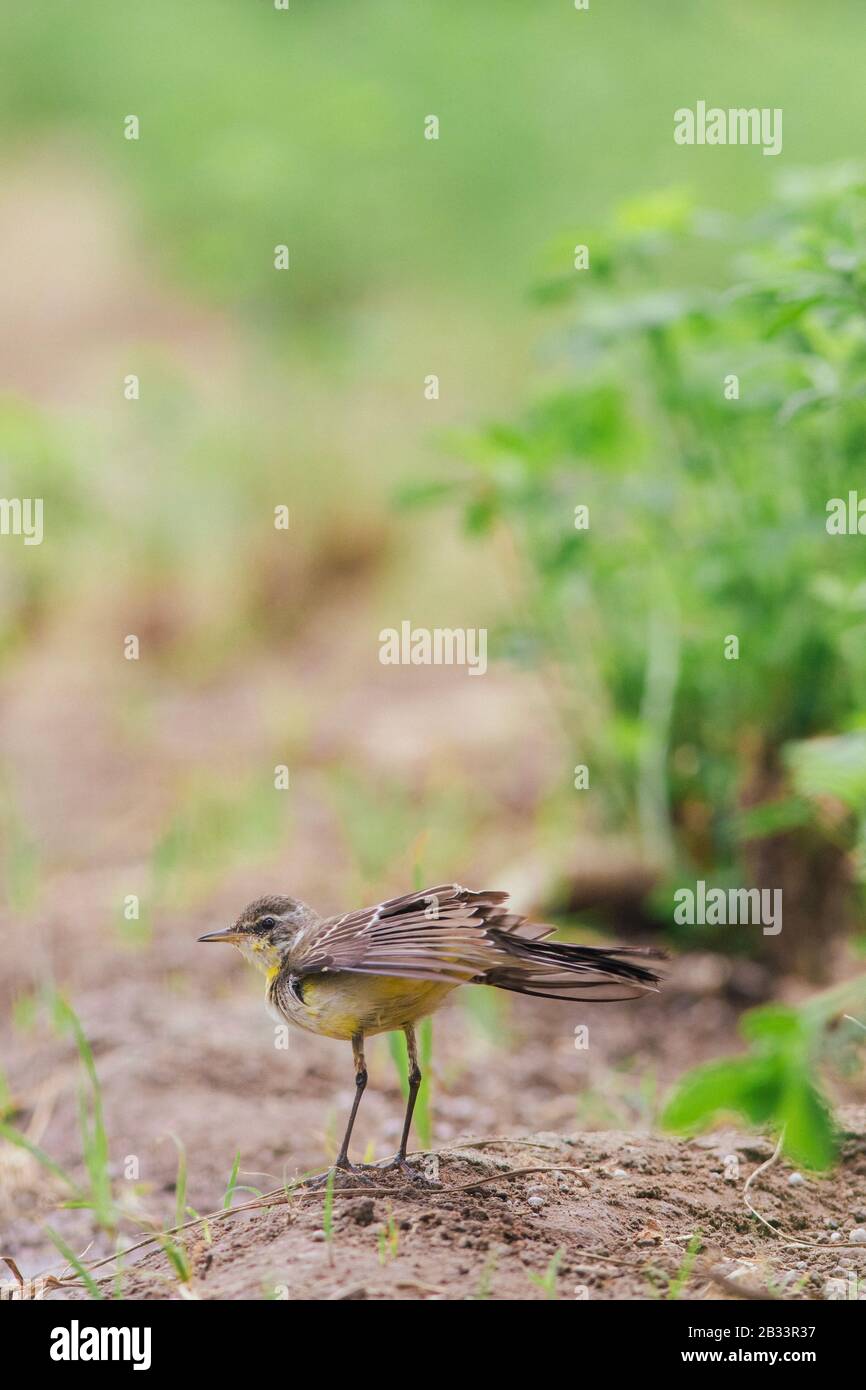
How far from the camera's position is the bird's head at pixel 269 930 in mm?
2193

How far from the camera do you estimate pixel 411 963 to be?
6.31ft

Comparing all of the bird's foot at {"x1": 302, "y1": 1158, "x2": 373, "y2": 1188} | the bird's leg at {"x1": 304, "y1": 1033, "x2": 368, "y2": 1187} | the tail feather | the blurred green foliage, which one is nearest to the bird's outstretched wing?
the tail feather

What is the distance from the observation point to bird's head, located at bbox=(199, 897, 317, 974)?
7.20ft

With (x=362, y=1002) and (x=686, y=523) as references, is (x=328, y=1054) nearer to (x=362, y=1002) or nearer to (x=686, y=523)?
(x=362, y=1002)

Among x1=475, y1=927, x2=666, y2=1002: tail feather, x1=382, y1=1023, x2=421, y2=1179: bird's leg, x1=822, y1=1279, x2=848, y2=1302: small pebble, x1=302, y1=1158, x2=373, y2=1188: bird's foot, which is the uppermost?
x1=475, y1=927, x2=666, y2=1002: tail feather

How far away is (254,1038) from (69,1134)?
1.71 feet

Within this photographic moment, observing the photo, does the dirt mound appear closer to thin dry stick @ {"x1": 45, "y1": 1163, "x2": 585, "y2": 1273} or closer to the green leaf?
thin dry stick @ {"x1": 45, "y1": 1163, "x2": 585, "y2": 1273}

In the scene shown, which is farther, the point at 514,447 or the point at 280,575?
the point at 280,575

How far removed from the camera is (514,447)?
351 centimetres

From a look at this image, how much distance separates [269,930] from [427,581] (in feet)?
17.1

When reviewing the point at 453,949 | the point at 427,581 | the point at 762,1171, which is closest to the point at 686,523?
the point at 762,1171
